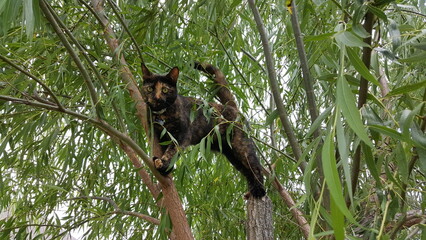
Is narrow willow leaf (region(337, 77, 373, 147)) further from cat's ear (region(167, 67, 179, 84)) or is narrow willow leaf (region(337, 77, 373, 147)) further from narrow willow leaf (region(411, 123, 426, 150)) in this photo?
cat's ear (region(167, 67, 179, 84))

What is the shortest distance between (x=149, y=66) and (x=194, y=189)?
2.59 feet

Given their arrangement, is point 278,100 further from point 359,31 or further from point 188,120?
point 188,120

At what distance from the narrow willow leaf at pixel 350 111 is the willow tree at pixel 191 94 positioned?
184 millimetres

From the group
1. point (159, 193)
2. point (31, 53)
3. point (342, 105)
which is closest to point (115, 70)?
point (31, 53)

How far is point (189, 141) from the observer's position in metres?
2.43

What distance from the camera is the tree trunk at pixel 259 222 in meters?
1.98

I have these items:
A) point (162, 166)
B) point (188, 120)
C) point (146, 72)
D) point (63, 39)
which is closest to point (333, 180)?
point (63, 39)

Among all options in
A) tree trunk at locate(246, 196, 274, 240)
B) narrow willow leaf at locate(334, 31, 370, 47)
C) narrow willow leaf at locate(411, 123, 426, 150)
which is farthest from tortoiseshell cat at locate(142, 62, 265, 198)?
narrow willow leaf at locate(334, 31, 370, 47)

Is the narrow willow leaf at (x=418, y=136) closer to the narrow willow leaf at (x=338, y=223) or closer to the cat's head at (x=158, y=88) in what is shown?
the narrow willow leaf at (x=338, y=223)

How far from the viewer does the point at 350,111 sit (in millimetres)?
698

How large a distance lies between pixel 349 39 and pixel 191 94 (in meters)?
1.73

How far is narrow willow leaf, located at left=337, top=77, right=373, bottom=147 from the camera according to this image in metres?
0.69

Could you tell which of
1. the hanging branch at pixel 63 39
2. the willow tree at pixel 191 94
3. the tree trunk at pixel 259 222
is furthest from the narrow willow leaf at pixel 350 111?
the tree trunk at pixel 259 222

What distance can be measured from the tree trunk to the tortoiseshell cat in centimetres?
24
